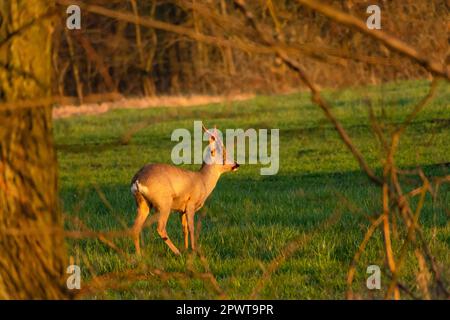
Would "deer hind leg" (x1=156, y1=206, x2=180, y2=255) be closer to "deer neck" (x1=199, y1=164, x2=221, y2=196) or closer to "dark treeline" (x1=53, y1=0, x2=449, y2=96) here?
"deer neck" (x1=199, y1=164, x2=221, y2=196)

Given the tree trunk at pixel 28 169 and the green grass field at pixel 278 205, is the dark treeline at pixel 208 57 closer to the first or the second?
the green grass field at pixel 278 205

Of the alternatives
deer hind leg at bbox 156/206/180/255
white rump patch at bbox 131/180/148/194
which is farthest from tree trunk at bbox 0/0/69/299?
white rump patch at bbox 131/180/148/194

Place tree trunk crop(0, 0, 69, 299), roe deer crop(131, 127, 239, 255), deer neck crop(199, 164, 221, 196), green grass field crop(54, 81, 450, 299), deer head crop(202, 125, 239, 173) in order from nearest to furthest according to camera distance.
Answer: tree trunk crop(0, 0, 69, 299) → green grass field crop(54, 81, 450, 299) → roe deer crop(131, 127, 239, 255) → deer neck crop(199, 164, 221, 196) → deer head crop(202, 125, 239, 173)

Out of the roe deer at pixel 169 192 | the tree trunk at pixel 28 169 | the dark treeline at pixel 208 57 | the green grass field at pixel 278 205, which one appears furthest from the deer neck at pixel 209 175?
the dark treeline at pixel 208 57

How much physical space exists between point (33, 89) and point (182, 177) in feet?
15.1

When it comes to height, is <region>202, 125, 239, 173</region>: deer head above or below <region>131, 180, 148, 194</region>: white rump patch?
above

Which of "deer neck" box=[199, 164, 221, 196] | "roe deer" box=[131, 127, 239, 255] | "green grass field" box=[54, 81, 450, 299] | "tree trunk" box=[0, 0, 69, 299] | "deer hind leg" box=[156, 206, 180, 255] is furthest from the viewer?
"deer neck" box=[199, 164, 221, 196]

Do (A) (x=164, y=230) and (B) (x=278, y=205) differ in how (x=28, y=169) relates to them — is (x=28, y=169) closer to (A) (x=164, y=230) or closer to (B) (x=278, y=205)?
(A) (x=164, y=230)

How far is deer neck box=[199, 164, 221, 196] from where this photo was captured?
398 inches

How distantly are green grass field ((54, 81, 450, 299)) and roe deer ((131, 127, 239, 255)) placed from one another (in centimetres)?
21

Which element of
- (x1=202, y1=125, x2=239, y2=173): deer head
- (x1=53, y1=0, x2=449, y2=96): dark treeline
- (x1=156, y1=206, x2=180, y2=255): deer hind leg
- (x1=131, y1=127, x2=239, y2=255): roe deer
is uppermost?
(x1=53, y1=0, x2=449, y2=96): dark treeline

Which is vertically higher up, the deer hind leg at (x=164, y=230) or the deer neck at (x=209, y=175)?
the deer neck at (x=209, y=175)

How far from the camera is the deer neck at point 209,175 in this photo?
10.1 meters
